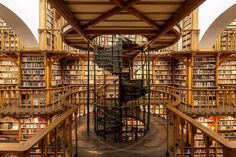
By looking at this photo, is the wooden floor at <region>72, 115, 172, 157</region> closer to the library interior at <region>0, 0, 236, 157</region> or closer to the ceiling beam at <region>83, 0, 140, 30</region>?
the library interior at <region>0, 0, 236, 157</region>

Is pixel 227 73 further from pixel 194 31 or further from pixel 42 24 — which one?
pixel 42 24

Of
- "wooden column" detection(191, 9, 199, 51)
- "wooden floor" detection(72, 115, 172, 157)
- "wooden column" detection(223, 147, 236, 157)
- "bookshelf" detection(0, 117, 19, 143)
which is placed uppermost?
"wooden column" detection(191, 9, 199, 51)

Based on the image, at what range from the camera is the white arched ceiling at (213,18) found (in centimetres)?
682

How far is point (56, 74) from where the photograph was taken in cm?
977

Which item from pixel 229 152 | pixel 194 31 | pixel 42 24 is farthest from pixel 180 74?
pixel 229 152

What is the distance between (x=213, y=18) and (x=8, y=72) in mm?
8893

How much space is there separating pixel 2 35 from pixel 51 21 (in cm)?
205

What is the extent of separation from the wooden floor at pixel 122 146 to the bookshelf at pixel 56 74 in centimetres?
597

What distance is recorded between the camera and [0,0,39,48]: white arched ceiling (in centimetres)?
688

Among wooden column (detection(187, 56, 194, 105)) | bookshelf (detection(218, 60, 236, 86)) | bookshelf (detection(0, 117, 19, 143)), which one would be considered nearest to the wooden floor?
wooden column (detection(187, 56, 194, 105))

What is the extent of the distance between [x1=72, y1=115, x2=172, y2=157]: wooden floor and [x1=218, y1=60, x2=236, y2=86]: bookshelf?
701 centimetres

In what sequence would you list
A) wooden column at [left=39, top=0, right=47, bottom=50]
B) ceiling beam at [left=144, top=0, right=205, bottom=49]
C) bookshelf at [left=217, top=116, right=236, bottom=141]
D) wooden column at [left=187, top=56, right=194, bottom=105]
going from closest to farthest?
ceiling beam at [left=144, top=0, right=205, bottom=49]
wooden column at [left=187, top=56, right=194, bottom=105]
wooden column at [left=39, top=0, right=47, bottom=50]
bookshelf at [left=217, top=116, right=236, bottom=141]

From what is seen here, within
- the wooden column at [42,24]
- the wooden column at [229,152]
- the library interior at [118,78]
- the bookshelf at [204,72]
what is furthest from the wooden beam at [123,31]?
the bookshelf at [204,72]

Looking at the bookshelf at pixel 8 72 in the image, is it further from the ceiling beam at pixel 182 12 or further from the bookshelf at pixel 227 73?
the bookshelf at pixel 227 73
